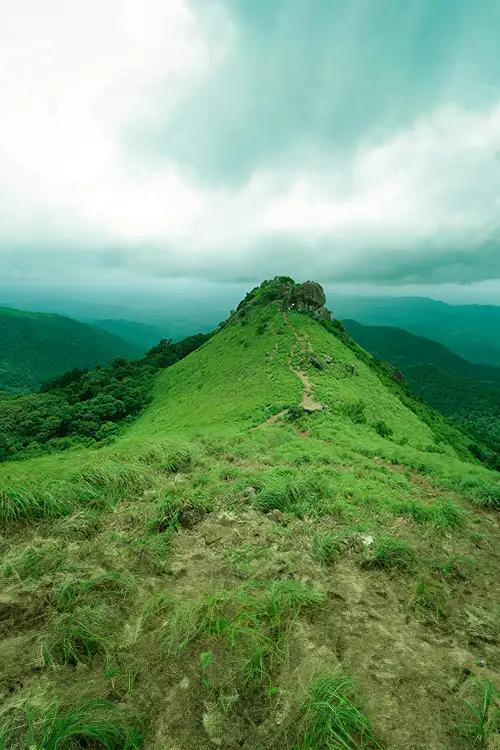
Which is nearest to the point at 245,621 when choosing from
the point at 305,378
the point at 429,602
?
the point at 429,602

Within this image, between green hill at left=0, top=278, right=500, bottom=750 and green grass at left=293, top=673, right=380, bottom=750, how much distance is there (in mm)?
18

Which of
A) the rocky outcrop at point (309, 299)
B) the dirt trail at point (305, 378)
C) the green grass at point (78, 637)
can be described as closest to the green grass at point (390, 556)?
the green grass at point (78, 637)

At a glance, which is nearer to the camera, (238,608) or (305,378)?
(238,608)

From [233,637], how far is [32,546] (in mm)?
4045

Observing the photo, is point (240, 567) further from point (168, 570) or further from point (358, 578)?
point (358, 578)

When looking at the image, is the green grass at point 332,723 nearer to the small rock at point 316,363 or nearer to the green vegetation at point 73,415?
the small rock at point 316,363

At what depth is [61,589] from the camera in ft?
18.2

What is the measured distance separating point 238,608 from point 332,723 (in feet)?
6.48

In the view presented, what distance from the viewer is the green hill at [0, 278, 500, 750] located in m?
3.94

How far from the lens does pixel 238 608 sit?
5.52m

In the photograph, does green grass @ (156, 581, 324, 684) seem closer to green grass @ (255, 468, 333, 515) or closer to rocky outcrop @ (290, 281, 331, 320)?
green grass @ (255, 468, 333, 515)

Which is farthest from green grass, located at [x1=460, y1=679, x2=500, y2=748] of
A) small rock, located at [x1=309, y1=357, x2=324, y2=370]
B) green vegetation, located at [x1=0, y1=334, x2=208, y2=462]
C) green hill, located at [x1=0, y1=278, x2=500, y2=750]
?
green vegetation, located at [x1=0, y1=334, x2=208, y2=462]

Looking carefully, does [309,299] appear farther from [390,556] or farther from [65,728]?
[65,728]

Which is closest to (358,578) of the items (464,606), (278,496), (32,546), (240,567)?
(464,606)
